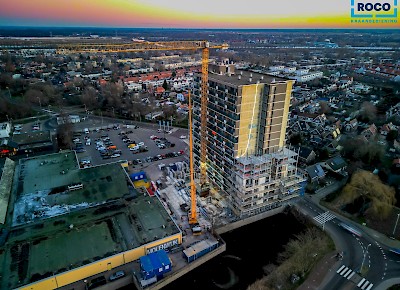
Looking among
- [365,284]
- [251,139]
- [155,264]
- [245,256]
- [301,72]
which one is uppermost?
[301,72]

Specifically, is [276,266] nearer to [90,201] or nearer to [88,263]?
[88,263]

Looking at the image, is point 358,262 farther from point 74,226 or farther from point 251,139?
point 74,226

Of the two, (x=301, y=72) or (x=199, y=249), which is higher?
(x=301, y=72)

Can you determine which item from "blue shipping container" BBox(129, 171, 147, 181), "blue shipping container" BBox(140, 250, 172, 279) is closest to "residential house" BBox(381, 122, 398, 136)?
"blue shipping container" BBox(129, 171, 147, 181)

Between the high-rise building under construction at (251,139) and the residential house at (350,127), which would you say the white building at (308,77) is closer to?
the residential house at (350,127)

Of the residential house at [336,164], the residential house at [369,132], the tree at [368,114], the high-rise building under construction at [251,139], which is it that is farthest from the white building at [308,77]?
the high-rise building under construction at [251,139]

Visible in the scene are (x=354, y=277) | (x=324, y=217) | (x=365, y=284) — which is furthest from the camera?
(x=324, y=217)

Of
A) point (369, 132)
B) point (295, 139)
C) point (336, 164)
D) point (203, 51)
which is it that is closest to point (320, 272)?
point (336, 164)
